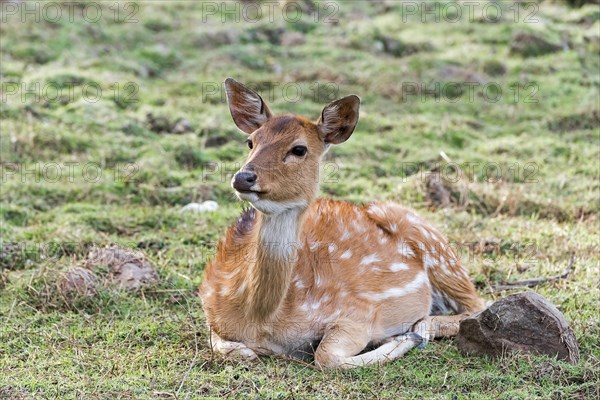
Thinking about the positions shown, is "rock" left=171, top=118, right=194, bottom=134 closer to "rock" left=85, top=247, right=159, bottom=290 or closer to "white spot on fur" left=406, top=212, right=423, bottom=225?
"rock" left=85, top=247, right=159, bottom=290

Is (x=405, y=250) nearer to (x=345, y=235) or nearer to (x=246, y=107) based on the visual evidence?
(x=345, y=235)

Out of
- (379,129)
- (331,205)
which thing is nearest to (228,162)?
(379,129)

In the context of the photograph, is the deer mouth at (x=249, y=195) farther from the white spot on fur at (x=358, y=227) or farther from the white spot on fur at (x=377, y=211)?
the white spot on fur at (x=377, y=211)

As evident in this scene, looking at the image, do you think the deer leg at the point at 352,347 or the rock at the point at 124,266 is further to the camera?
the rock at the point at 124,266

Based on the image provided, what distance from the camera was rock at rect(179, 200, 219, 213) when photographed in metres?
7.72

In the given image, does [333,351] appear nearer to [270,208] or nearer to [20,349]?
[270,208]

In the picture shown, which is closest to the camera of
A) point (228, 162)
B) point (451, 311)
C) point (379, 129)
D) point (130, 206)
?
point (451, 311)

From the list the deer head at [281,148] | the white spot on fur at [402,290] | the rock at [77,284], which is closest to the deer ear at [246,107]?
the deer head at [281,148]

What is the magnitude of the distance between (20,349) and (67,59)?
23.1 ft

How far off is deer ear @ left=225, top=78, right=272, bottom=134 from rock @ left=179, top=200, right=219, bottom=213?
2380mm

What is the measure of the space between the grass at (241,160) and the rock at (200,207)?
12 centimetres

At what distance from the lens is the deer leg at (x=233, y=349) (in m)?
4.90

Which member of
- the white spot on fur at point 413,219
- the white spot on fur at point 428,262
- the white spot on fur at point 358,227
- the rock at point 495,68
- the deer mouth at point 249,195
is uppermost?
the deer mouth at point 249,195

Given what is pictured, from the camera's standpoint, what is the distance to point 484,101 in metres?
11.1
